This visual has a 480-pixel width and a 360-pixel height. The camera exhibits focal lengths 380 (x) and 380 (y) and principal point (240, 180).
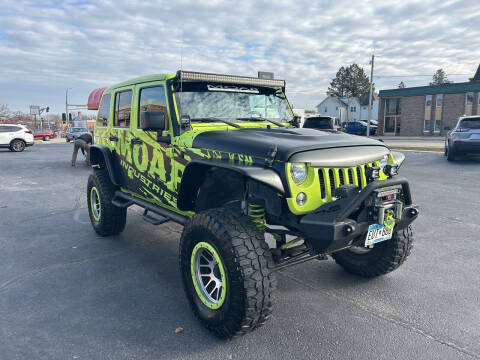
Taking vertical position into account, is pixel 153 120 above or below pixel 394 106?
below

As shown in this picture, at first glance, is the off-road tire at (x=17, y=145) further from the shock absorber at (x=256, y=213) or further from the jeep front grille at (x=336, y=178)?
the jeep front grille at (x=336, y=178)

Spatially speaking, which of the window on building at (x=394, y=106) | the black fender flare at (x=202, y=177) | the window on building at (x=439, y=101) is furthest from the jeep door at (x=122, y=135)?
the window on building at (x=394, y=106)

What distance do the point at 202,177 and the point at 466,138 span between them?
12.3 meters

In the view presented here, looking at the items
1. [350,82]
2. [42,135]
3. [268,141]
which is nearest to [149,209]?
[268,141]

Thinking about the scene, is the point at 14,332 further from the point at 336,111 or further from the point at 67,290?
the point at 336,111

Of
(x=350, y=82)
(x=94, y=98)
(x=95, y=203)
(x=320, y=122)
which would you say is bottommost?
(x=95, y=203)

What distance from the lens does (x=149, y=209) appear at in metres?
4.36

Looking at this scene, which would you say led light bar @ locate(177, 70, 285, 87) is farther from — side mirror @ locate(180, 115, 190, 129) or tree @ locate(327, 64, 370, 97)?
tree @ locate(327, 64, 370, 97)

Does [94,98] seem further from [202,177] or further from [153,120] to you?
[202,177]

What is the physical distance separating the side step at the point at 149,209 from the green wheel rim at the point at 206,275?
0.60 m

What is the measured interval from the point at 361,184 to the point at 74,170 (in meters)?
12.6

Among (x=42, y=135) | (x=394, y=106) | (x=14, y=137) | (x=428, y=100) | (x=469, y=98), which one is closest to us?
(x=14, y=137)

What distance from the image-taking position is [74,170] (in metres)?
13.7

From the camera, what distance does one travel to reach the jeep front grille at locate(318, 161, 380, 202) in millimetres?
2943
